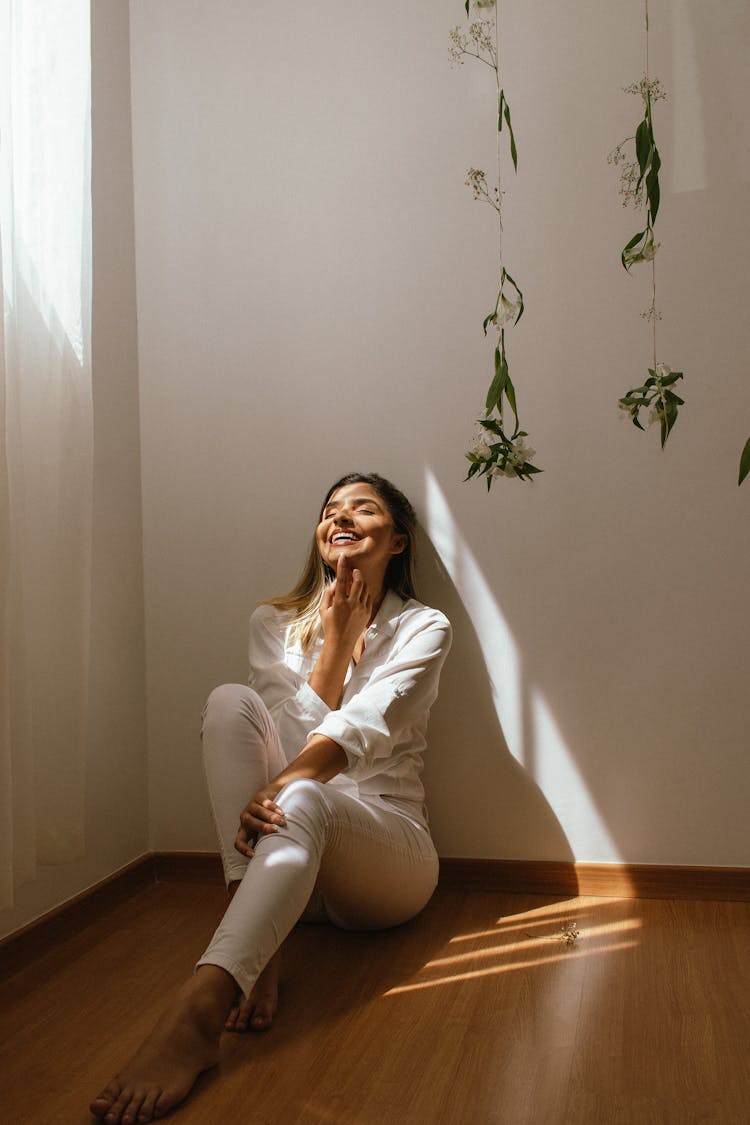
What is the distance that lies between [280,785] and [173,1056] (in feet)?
1.57

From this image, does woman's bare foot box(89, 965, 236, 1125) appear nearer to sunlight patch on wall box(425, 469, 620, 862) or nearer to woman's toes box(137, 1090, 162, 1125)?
woman's toes box(137, 1090, 162, 1125)

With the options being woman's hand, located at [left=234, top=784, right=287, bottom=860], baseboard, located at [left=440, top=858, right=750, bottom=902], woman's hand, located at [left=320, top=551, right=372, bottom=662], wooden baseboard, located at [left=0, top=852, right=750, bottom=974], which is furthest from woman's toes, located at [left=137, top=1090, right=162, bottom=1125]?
baseboard, located at [left=440, top=858, right=750, bottom=902]

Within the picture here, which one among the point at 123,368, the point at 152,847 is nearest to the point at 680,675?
the point at 152,847

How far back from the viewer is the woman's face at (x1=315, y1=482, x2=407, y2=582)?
2135mm

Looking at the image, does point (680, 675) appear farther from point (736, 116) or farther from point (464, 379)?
point (736, 116)

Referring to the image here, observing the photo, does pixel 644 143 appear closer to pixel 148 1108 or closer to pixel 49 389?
pixel 49 389

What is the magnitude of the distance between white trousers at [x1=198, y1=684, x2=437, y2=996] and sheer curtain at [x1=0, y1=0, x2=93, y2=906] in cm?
27

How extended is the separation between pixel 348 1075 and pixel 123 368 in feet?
5.27

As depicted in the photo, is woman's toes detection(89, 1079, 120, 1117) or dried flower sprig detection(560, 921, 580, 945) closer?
woman's toes detection(89, 1079, 120, 1117)

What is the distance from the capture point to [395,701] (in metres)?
1.88

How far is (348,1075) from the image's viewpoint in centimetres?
142

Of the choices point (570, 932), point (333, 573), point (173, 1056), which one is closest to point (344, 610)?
point (333, 573)

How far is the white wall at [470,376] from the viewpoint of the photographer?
214 centimetres

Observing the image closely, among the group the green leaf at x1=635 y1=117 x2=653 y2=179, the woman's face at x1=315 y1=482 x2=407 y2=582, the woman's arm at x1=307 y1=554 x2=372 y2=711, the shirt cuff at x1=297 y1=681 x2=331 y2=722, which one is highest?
the green leaf at x1=635 y1=117 x2=653 y2=179
